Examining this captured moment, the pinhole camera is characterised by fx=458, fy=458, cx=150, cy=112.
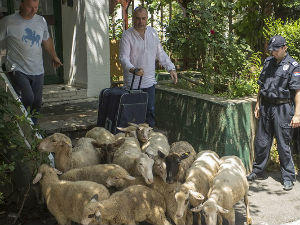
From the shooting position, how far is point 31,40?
24.1 feet

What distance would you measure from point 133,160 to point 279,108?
2620 mm

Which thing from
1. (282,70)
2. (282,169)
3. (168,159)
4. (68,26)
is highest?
(68,26)

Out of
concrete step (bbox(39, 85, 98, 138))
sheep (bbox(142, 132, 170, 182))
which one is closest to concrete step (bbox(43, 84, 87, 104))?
concrete step (bbox(39, 85, 98, 138))

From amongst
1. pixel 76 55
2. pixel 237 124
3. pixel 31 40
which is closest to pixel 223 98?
pixel 237 124

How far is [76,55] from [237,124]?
4678mm

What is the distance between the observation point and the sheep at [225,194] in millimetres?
5078

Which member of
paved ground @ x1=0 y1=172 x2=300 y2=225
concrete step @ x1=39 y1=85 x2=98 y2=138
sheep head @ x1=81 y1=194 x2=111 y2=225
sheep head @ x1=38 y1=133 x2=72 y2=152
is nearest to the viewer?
sheep head @ x1=81 y1=194 x2=111 y2=225

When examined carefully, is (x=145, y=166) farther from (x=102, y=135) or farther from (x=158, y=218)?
(x=102, y=135)

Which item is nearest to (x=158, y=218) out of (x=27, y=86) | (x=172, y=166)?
(x=172, y=166)

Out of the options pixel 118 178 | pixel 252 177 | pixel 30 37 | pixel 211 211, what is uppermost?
pixel 30 37

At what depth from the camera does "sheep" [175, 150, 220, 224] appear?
203 inches

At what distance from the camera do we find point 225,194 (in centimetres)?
554

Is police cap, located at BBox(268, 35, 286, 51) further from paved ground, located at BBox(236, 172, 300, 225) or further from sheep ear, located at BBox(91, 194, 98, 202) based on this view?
sheep ear, located at BBox(91, 194, 98, 202)

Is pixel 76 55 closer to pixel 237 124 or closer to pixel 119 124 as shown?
pixel 119 124
